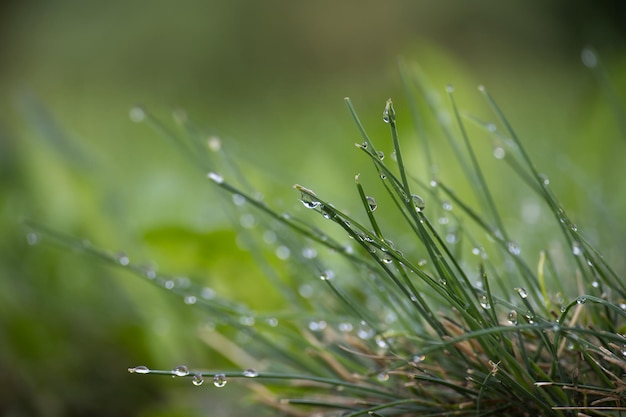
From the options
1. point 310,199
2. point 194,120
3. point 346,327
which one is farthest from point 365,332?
point 194,120

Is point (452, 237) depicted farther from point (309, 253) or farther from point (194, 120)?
point (194, 120)

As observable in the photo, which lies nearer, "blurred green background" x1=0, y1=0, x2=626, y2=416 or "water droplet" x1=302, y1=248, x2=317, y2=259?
"water droplet" x1=302, y1=248, x2=317, y2=259

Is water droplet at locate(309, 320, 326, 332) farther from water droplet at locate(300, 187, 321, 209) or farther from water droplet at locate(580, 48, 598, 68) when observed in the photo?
water droplet at locate(580, 48, 598, 68)

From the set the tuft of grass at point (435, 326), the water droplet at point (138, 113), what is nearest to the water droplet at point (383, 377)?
the tuft of grass at point (435, 326)

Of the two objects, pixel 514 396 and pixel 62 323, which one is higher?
pixel 62 323

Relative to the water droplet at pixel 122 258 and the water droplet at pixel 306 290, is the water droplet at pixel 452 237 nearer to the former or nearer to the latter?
the water droplet at pixel 306 290

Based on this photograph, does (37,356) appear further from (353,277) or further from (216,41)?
(216,41)

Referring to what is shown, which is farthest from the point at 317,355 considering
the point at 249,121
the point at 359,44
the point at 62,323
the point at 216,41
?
the point at 359,44

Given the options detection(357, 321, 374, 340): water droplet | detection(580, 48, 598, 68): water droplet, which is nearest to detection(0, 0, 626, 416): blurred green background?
detection(580, 48, 598, 68): water droplet
